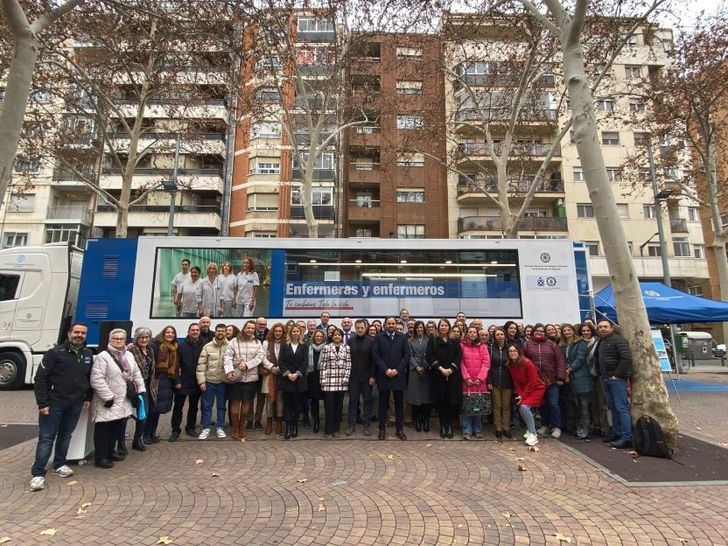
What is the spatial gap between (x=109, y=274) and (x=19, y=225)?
30.5 meters

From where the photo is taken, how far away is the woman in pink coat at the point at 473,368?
22.3ft

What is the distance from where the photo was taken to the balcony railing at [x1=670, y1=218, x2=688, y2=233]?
3287cm

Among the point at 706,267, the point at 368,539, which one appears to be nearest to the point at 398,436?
the point at 368,539

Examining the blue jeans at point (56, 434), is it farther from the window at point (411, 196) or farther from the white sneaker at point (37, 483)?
the window at point (411, 196)

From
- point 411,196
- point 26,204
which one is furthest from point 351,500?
point 26,204

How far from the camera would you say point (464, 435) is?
6.89 metres

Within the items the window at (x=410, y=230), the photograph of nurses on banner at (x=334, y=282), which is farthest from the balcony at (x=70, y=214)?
the photograph of nurses on banner at (x=334, y=282)

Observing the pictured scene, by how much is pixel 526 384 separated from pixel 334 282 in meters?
4.75

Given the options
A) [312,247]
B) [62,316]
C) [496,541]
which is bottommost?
[496,541]

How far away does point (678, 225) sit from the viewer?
32906 mm

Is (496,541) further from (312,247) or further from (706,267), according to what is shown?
(706,267)

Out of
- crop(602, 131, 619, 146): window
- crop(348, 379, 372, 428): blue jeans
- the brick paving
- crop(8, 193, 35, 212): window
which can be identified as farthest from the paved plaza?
crop(602, 131, 619, 146): window

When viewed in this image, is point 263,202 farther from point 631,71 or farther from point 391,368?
point 631,71

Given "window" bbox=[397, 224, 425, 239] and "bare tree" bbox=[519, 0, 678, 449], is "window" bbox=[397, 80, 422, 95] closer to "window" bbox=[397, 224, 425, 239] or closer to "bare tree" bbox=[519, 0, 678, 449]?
"window" bbox=[397, 224, 425, 239]
